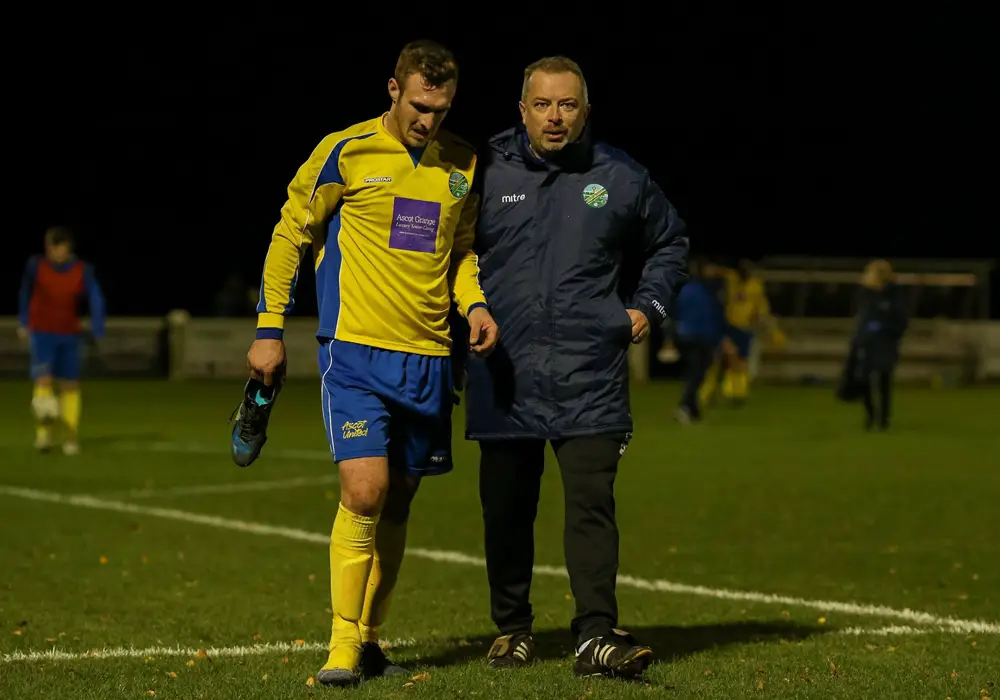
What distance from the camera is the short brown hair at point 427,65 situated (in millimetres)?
5789

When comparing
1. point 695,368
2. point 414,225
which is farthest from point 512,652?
point 695,368

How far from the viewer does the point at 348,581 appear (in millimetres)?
5902

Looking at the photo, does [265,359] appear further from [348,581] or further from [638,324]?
[638,324]

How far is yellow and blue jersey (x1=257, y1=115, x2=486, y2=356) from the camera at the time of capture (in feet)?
19.2

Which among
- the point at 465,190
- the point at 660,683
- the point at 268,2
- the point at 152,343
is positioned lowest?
the point at 152,343

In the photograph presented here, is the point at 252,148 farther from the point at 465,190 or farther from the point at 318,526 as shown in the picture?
the point at 465,190

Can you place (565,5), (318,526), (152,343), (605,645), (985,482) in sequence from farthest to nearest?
1. (565,5)
2. (152,343)
3. (985,482)
4. (318,526)
5. (605,645)

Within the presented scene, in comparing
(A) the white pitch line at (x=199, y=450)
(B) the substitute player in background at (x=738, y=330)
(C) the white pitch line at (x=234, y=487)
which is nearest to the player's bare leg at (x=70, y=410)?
(A) the white pitch line at (x=199, y=450)

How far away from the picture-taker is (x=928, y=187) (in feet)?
160

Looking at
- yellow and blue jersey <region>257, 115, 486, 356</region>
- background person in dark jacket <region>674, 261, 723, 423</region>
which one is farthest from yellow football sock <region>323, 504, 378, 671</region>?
background person in dark jacket <region>674, 261, 723, 423</region>

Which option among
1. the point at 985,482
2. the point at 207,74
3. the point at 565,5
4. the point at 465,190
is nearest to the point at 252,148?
the point at 207,74

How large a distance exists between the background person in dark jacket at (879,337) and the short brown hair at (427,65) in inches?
600

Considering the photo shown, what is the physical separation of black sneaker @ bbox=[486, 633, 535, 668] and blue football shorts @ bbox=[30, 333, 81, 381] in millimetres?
11237

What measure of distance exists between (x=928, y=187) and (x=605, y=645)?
44.7 metres
